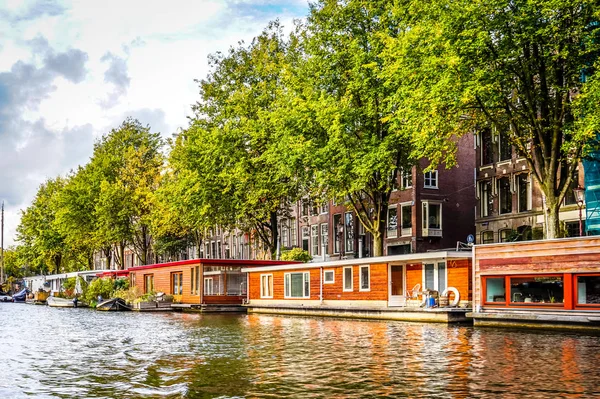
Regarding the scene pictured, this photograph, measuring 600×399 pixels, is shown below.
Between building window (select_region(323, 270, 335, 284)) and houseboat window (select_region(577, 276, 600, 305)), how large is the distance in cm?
1772

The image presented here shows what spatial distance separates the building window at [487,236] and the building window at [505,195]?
201 centimetres

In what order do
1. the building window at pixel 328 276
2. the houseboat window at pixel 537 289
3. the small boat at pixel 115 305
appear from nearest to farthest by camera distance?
1. the houseboat window at pixel 537 289
2. the building window at pixel 328 276
3. the small boat at pixel 115 305

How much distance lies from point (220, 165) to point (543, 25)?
28.4 m

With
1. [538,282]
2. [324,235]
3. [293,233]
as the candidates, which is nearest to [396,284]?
[538,282]

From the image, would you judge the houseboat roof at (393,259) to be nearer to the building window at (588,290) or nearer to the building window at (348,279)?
the building window at (348,279)

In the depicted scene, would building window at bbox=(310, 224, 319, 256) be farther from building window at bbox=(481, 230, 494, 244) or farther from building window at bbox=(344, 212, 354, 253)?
building window at bbox=(481, 230, 494, 244)

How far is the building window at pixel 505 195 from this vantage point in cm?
5766

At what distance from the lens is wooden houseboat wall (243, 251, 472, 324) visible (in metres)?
39.2

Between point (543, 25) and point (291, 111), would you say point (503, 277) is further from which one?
point (291, 111)

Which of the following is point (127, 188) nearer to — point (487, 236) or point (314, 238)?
point (314, 238)

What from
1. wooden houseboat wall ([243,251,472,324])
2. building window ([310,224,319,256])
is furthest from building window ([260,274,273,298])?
building window ([310,224,319,256])

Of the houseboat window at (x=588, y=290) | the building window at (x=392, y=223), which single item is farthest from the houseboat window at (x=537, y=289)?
the building window at (x=392, y=223)

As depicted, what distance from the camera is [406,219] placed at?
215ft

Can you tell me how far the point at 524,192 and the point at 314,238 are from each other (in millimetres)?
25884
